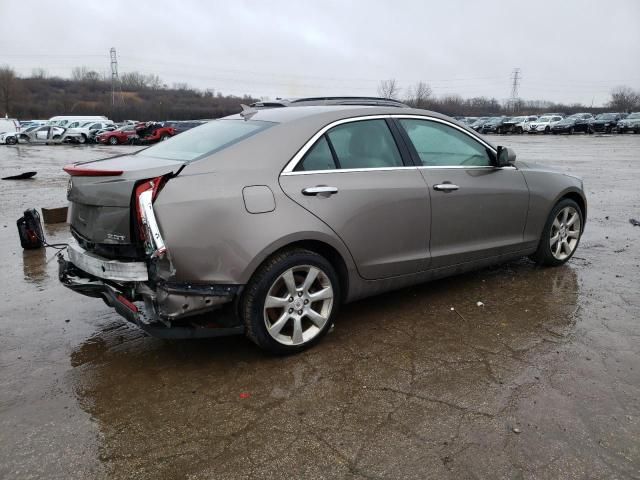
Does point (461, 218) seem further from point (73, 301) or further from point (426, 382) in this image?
point (73, 301)

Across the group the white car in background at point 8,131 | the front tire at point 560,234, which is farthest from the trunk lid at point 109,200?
the white car in background at point 8,131

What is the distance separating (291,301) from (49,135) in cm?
4134

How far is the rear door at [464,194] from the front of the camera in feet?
13.5

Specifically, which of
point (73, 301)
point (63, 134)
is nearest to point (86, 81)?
point (63, 134)

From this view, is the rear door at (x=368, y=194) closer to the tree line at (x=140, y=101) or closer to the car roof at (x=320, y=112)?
the car roof at (x=320, y=112)

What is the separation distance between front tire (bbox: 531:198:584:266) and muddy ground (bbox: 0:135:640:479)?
1.91 ft

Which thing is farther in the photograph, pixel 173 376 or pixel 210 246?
pixel 173 376

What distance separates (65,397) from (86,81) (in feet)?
430

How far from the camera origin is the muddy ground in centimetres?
247

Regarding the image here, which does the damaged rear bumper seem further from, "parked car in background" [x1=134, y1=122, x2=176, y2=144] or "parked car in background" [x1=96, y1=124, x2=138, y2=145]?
"parked car in background" [x1=96, y1=124, x2=138, y2=145]

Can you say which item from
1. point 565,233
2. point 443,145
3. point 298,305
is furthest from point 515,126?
point 298,305

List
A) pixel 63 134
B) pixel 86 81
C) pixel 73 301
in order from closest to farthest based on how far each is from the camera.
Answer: pixel 73 301 → pixel 63 134 → pixel 86 81

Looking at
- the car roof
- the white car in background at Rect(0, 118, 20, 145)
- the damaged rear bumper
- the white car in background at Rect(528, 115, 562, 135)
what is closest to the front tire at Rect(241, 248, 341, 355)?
the damaged rear bumper

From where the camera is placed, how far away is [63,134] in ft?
123
